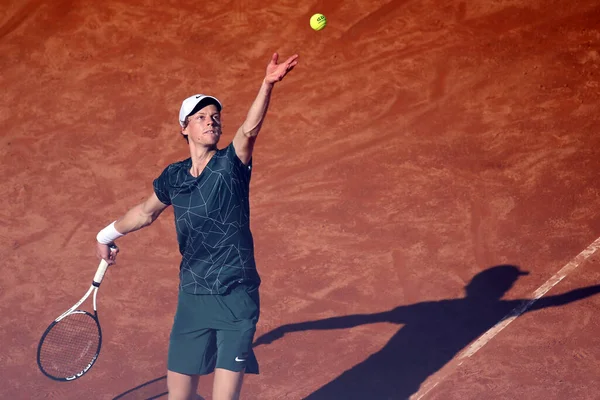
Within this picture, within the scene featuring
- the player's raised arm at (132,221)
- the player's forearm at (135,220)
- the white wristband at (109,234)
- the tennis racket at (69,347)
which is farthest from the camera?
the tennis racket at (69,347)

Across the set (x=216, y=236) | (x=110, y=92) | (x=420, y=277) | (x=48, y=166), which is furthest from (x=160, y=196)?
(x=110, y=92)

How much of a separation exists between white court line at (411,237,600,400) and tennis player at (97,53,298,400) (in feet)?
7.43

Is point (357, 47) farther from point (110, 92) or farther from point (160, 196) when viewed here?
point (160, 196)

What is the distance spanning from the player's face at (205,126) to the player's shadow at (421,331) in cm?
291

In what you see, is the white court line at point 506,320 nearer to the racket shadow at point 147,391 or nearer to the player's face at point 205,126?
the racket shadow at point 147,391

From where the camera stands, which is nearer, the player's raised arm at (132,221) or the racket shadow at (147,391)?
the player's raised arm at (132,221)

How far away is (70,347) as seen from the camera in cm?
759

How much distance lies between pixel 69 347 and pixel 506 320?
4281 millimetres

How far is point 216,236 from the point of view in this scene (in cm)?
585

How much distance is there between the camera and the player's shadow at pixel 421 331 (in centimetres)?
766

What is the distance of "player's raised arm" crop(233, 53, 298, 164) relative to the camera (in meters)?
5.43

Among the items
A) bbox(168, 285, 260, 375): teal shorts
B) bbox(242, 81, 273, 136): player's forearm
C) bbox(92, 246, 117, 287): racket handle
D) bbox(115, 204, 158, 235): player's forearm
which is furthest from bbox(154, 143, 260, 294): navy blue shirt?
bbox(92, 246, 117, 287): racket handle

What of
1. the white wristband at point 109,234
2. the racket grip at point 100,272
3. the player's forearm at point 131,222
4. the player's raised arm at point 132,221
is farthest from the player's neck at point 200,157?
the racket grip at point 100,272

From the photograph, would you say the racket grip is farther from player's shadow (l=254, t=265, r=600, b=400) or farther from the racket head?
player's shadow (l=254, t=265, r=600, b=400)
